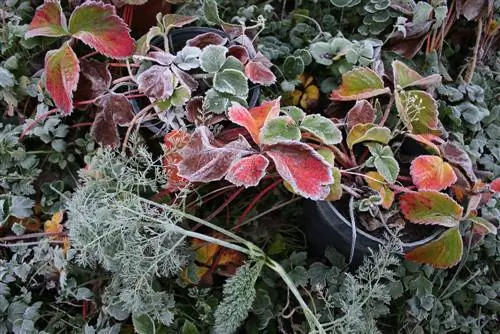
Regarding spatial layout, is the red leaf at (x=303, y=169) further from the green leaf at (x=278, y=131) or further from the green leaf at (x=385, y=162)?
the green leaf at (x=385, y=162)

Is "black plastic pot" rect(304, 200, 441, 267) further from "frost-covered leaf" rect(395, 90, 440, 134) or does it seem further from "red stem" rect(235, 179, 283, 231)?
"frost-covered leaf" rect(395, 90, 440, 134)

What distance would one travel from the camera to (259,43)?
4.34 ft

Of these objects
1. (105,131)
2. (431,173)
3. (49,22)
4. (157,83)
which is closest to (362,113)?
(431,173)

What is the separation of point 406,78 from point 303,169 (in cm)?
34

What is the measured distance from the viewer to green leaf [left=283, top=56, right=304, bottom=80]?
1236 millimetres

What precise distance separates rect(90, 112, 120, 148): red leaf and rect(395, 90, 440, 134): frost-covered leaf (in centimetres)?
53

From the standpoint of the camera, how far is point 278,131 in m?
1.01

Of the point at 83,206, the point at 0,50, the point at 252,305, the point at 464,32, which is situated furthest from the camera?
the point at 464,32

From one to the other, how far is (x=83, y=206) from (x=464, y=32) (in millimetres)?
984

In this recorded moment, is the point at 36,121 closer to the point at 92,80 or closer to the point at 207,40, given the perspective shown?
the point at 92,80

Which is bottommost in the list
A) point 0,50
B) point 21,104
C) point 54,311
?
point 54,311

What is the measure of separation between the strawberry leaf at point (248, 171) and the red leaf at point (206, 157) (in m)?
0.02

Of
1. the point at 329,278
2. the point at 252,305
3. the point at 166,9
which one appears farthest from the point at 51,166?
the point at 329,278

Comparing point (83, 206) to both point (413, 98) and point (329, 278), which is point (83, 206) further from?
point (413, 98)
